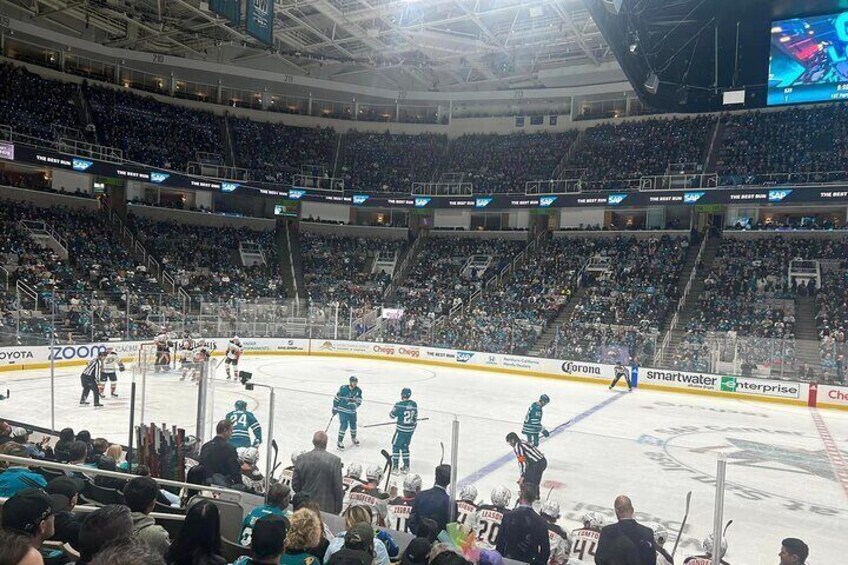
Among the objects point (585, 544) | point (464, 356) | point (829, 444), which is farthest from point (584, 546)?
point (464, 356)

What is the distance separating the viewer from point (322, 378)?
68.2ft

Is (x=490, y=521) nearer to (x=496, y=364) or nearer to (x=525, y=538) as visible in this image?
(x=525, y=538)

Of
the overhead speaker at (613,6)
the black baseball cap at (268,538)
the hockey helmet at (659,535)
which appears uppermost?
the overhead speaker at (613,6)

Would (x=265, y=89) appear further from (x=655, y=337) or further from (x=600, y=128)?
(x=655, y=337)

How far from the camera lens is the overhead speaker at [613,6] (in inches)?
421

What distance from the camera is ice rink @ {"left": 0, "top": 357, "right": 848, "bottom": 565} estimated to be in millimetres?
5953

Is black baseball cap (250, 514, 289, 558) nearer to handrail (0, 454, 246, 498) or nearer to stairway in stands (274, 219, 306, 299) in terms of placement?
handrail (0, 454, 246, 498)

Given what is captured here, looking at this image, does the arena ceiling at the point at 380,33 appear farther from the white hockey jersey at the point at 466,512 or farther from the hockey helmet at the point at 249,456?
the white hockey jersey at the point at 466,512

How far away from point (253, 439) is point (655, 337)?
1761cm

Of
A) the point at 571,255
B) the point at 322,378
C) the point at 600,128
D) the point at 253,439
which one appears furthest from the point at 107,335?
the point at 600,128

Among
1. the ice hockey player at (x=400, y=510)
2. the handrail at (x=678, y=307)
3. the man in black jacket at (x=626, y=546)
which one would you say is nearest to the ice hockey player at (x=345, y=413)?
the ice hockey player at (x=400, y=510)

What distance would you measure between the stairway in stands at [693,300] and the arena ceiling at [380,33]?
1123 centimetres

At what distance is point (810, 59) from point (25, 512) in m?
16.6

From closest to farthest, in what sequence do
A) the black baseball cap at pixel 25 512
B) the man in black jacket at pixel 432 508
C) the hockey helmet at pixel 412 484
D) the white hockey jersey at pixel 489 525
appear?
the black baseball cap at pixel 25 512, the man in black jacket at pixel 432 508, the white hockey jersey at pixel 489 525, the hockey helmet at pixel 412 484
